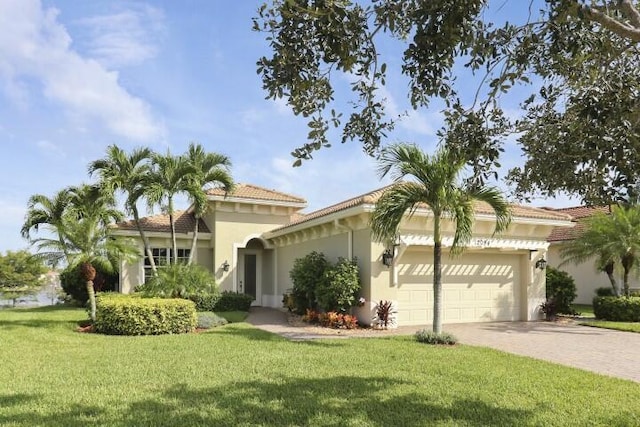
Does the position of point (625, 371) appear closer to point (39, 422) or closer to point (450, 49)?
point (450, 49)

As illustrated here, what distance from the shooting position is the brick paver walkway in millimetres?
10422

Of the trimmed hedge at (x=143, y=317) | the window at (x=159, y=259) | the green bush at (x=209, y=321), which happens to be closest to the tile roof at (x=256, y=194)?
the window at (x=159, y=259)

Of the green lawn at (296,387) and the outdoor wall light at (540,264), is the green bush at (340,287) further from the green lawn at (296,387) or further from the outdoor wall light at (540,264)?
the outdoor wall light at (540,264)

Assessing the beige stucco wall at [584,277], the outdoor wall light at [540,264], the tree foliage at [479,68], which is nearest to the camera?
the tree foliage at [479,68]

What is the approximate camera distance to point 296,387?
25.5 feet

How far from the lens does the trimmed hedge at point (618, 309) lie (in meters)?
18.0

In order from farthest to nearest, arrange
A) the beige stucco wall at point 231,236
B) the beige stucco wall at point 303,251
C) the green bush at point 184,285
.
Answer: the beige stucco wall at point 231,236
the green bush at point 184,285
the beige stucco wall at point 303,251

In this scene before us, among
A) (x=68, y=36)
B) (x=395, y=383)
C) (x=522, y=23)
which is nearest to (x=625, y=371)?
(x=395, y=383)

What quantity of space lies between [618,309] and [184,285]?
50.6 ft

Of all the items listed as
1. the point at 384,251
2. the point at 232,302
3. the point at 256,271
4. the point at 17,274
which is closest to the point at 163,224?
the point at 256,271

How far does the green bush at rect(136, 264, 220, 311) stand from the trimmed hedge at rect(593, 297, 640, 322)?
47.2 feet

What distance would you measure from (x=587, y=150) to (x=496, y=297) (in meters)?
13.7

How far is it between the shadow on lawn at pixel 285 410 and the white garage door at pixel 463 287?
907 cm

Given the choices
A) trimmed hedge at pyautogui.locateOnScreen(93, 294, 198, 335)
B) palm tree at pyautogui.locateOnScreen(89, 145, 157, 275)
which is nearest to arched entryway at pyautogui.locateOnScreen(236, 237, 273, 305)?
palm tree at pyautogui.locateOnScreen(89, 145, 157, 275)
